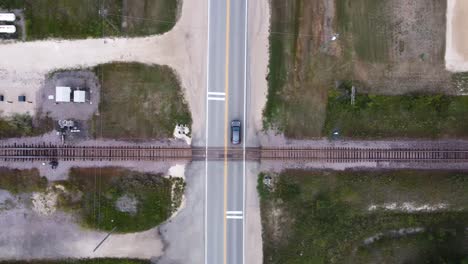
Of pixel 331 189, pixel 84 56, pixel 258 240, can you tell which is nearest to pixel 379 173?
pixel 331 189

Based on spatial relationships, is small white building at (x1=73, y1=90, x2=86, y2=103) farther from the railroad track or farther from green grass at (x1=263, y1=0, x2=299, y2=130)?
green grass at (x1=263, y1=0, x2=299, y2=130)

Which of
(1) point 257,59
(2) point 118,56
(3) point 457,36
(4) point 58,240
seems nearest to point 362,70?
(3) point 457,36

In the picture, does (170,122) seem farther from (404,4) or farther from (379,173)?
(404,4)

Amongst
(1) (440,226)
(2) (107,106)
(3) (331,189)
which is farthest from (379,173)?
(2) (107,106)

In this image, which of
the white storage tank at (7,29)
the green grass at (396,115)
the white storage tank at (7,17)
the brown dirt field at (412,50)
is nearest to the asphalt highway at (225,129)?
the green grass at (396,115)

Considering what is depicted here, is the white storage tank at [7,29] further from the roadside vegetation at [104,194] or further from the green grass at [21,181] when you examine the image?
the roadside vegetation at [104,194]

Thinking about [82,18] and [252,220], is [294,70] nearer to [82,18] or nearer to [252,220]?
[252,220]

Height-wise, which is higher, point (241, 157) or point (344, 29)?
point (344, 29)

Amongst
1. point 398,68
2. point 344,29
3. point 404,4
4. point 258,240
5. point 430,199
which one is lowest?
point 258,240

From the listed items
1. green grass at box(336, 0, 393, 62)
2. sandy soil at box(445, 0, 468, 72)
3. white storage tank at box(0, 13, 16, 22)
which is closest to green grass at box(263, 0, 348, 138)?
green grass at box(336, 0, 393, 62)
